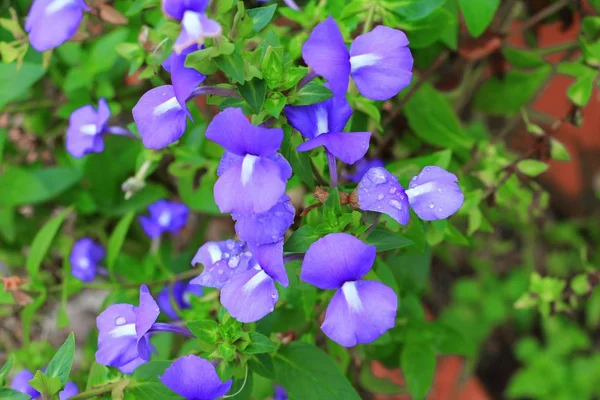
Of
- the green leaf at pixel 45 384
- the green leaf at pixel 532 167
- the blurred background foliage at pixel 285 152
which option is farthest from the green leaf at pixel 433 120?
the green leaf at pixel 45 384

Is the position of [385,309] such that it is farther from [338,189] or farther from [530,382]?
[530,382]

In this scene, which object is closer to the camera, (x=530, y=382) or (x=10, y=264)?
(x=10, y=264)

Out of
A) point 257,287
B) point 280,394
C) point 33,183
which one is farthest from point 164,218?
point 257,287

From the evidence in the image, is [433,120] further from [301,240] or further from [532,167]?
[301,240]

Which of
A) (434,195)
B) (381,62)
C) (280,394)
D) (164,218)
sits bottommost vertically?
(280,394)

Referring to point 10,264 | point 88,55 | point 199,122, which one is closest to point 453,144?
point 199,122

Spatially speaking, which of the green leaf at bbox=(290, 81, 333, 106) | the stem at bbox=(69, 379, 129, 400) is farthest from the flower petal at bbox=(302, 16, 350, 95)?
the stem at bbox=(69, 379, 129, 400)

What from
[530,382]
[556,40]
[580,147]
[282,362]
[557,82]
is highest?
[282,362]
